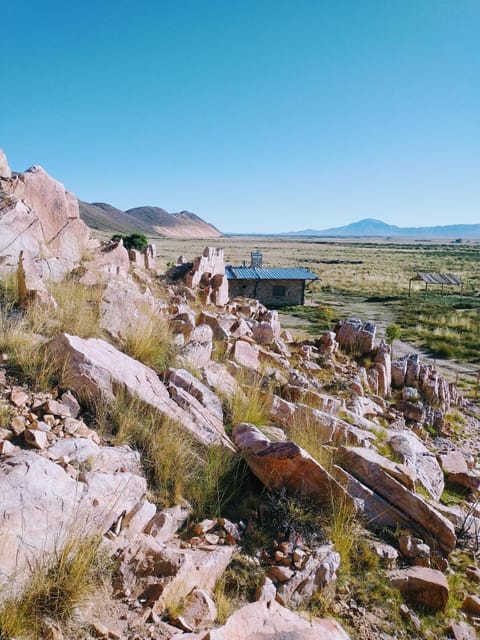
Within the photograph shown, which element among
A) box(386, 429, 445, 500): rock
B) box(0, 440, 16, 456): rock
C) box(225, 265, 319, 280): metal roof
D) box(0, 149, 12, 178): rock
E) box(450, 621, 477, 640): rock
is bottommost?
box(450, 621, 477, 640): rock

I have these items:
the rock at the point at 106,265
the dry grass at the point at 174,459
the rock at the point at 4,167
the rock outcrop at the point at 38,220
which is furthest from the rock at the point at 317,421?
the rock at the point at 4,167

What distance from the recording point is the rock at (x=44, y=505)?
2.67 m

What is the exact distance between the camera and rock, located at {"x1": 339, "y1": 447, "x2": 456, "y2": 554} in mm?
4395

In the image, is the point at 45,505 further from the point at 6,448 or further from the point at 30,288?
the point at 30,288

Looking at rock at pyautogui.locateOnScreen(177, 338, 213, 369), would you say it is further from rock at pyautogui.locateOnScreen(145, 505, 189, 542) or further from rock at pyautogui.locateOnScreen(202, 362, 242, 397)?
rock at pyautogui.locateOnScreen(145, 505, 189, 542)

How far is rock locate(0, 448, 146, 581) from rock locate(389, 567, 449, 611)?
2420 millimetres

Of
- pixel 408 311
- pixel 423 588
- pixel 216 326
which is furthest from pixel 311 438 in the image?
pixel 408 311

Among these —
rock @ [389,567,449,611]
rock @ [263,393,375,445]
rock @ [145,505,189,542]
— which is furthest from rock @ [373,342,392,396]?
rock @ [145,505,189,542]

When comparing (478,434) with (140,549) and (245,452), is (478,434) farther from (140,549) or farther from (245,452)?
(140,549)

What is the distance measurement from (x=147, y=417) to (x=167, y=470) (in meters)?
0.65

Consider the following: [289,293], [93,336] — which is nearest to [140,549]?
[93,336]

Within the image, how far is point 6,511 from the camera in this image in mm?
2787

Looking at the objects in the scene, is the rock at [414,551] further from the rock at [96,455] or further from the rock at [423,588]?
the rock at [96,455]

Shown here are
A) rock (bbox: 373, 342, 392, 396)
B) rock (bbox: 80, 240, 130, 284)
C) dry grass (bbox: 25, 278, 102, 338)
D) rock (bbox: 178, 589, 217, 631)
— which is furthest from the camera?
rock (bbox: 373, 342, 392, 396)
